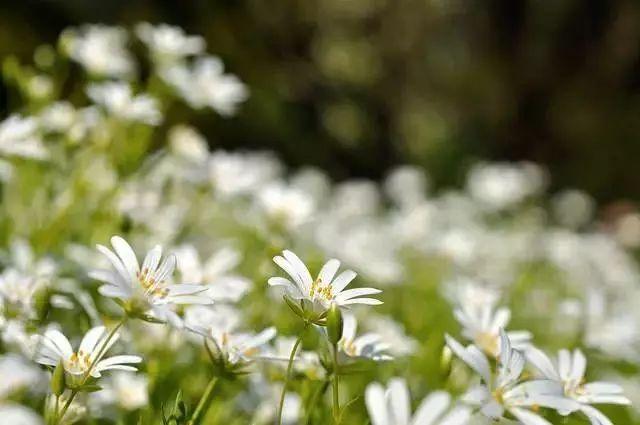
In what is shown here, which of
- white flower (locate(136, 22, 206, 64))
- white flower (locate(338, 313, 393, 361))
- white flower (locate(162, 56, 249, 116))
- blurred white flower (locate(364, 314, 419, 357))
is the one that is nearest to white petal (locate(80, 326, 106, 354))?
white flower (locate(338, 313, 393, 361))

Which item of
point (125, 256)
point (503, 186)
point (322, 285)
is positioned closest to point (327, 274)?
point (322, 285)

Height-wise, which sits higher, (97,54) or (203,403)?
(97,54)

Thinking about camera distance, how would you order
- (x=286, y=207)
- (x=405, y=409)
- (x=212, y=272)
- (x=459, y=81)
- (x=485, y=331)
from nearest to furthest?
(x=405, y=409) → (x=485, y=331) → (x=212, y=272) → (x=286, y=207) → (x=459, y=81)

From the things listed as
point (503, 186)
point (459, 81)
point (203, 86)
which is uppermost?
point (459, 81)

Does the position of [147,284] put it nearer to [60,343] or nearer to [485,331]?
[60,343]

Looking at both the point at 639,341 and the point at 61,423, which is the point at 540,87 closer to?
the point at 639,341

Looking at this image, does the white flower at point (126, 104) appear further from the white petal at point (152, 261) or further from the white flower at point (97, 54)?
the white petal at point (152, 261)

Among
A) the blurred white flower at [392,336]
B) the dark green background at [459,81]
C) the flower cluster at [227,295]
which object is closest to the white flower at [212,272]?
the flower cluster at [227,295]
